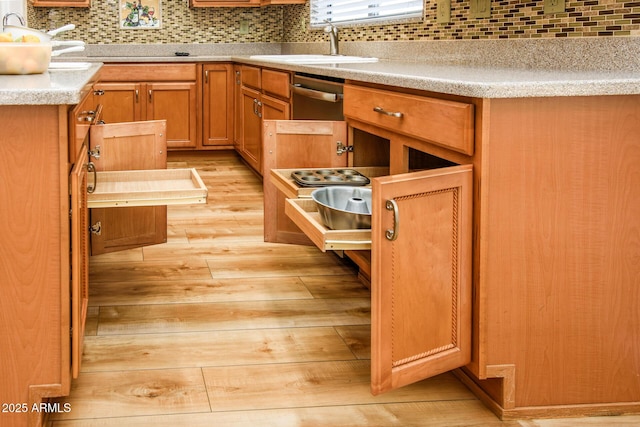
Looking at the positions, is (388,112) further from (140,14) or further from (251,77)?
(140,14)

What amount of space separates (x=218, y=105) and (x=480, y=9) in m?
3.33

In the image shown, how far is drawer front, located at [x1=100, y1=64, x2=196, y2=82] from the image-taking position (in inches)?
236

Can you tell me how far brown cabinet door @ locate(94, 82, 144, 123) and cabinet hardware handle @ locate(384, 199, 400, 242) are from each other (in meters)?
4.56

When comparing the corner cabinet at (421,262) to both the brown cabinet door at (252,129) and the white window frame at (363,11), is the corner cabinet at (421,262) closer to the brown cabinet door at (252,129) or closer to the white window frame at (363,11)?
the white window frame at (363,11)

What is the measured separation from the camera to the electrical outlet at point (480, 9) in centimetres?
316

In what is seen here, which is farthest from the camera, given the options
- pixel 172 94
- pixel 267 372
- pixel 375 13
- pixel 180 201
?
pixel 172 94

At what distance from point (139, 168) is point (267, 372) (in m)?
1.19

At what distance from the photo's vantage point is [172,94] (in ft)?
20.2

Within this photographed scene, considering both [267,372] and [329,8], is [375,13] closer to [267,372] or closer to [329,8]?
[329,8]

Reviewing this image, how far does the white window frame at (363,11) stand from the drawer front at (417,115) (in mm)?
1222

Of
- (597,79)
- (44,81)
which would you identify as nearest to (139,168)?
(44,81)

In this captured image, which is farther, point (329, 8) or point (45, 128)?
point (329, 8)

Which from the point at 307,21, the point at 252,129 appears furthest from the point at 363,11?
the point at 307,21

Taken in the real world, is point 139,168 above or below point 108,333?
above
